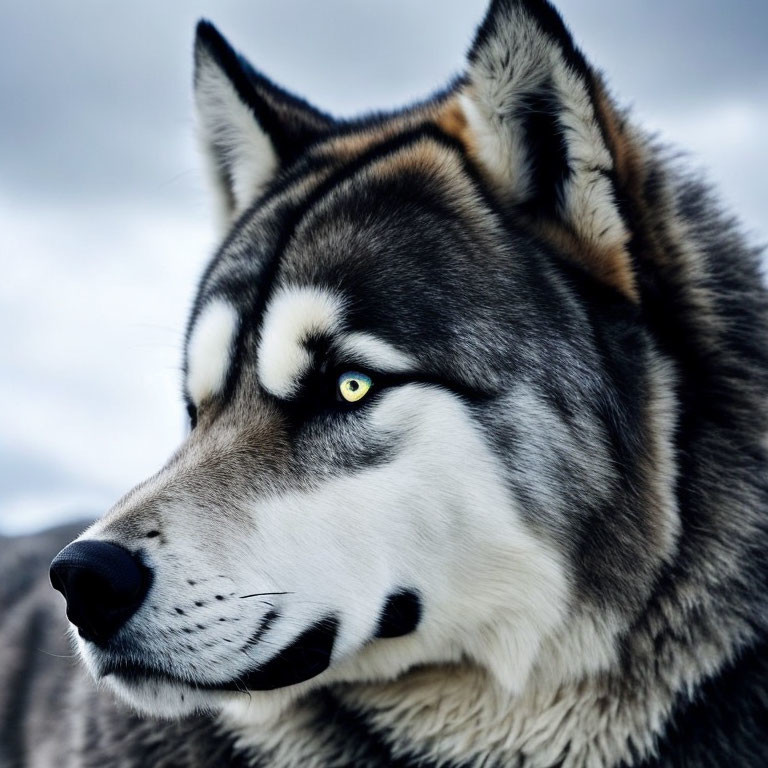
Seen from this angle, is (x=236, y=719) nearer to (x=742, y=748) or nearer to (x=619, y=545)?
(x=619, y=545)

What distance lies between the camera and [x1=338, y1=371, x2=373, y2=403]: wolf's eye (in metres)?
2.46

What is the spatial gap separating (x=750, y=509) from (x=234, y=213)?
216 centimetres

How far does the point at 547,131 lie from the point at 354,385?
92cm

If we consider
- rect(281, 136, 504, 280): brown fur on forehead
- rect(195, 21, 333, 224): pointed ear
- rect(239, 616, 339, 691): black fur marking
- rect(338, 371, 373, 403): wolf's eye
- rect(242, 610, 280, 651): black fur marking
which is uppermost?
rect(195, 21, 333, 224): pointed ear

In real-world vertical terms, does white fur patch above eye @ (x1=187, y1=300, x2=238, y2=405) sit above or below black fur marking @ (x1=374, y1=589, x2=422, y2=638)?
above

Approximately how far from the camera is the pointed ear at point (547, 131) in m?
2.46

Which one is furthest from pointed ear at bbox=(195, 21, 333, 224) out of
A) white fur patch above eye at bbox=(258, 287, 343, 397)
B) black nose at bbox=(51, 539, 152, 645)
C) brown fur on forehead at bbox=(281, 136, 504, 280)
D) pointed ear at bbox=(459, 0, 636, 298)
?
black nose at bbox=(51, 539, 152, 645)

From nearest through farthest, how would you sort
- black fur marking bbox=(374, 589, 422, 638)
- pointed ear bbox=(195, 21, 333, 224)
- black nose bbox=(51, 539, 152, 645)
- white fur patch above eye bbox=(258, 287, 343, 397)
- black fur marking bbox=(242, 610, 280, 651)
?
black nose bbox=(51, 539, 152, 645) → black fur marking bbox=(242, 610, 280, 651) → black fur marking bbox=(374, 589, 422, 638) → white fur patch above eye bbox=(258, 287, 343, 397) → pointed ear bbox=(195, 21, 333, 224)

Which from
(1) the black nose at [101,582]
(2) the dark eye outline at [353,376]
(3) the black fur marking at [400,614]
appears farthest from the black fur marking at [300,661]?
(2) the dark eye outline at [353,376]

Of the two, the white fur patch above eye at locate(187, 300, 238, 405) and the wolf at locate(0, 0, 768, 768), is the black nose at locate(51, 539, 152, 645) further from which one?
the white fur patch above eye at locate(187, 300, 238, 405)

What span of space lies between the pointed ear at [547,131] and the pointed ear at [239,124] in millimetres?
843

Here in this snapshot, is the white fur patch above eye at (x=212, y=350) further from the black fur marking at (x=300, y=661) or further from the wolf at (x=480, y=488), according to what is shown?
the black fur marking at (x=300, y=661)

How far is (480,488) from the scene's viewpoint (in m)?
2.35

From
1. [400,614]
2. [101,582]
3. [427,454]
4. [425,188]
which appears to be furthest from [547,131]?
[101,582]
